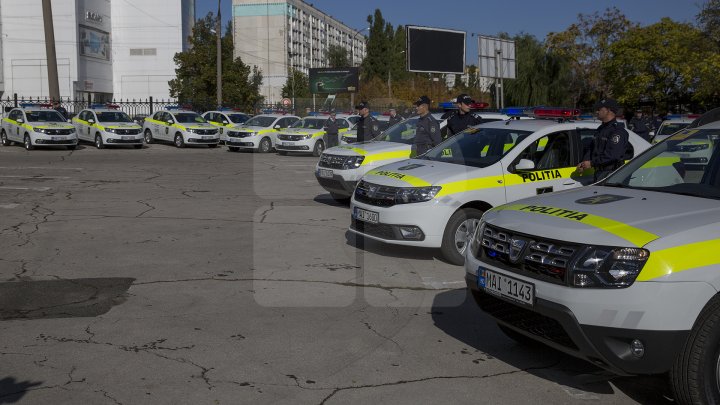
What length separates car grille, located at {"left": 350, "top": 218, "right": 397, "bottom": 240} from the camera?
835 cm

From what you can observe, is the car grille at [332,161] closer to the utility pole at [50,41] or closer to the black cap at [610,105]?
the black cap at [610,105]

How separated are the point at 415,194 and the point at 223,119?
25.9 meters

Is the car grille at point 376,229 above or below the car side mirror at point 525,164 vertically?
below

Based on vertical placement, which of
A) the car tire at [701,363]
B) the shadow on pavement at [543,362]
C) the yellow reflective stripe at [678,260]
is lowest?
the shadow on pavement at [543,362]

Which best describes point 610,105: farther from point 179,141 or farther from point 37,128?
point 179,141

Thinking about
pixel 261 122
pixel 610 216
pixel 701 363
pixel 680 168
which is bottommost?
pixel 701 363

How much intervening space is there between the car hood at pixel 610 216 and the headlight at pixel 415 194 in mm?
3034

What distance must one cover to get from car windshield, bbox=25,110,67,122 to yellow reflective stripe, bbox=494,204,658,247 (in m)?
26.2

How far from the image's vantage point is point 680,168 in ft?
17.1

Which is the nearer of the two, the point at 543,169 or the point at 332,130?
the point at 543,169

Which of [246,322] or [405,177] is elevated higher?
[405,177]

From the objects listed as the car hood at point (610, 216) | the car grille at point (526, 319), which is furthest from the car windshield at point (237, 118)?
the car grille at point (526, 319)

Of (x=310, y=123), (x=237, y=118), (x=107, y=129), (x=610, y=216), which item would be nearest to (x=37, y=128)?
(x=107, y=129)

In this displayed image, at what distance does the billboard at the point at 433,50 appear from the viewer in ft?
134
